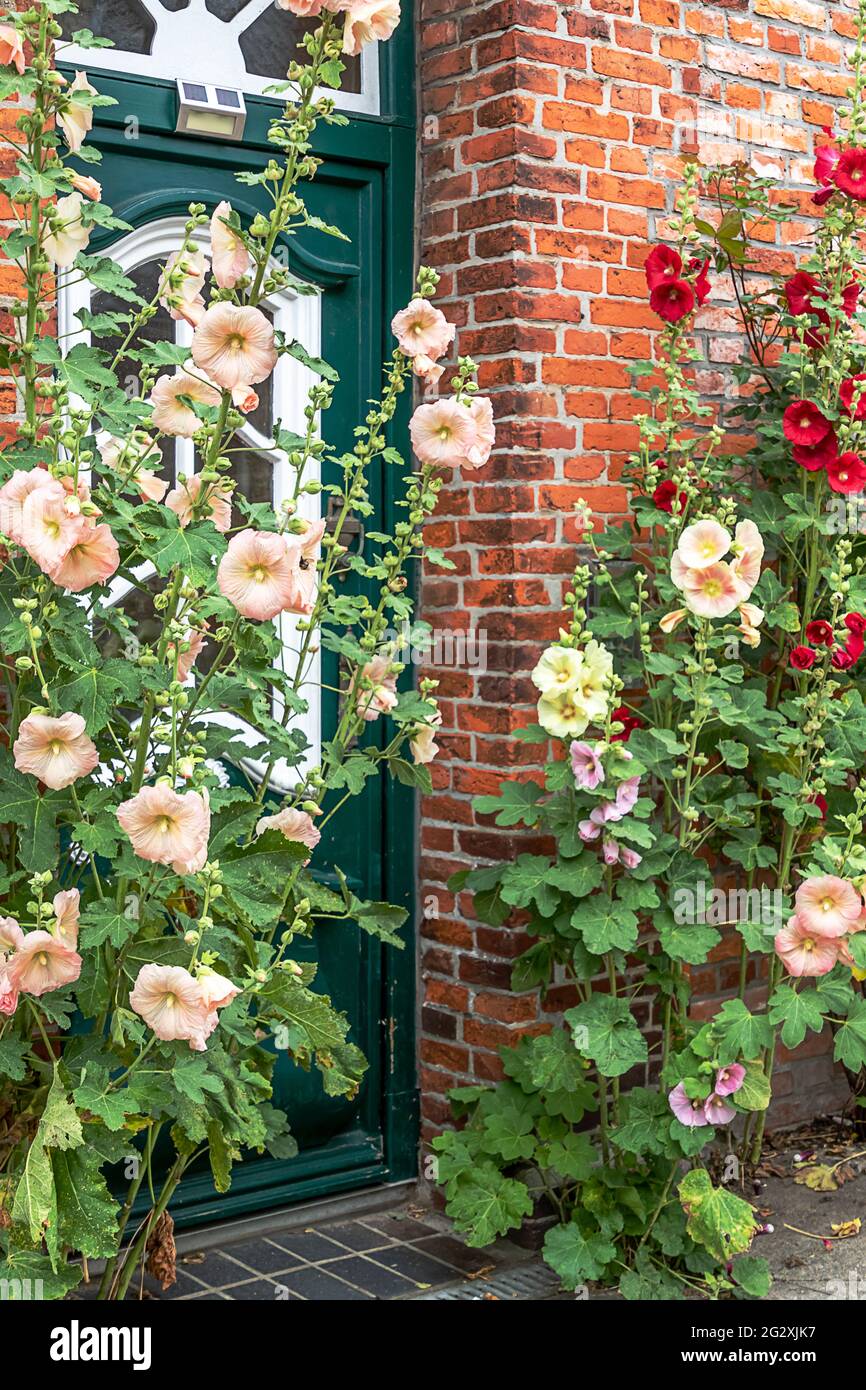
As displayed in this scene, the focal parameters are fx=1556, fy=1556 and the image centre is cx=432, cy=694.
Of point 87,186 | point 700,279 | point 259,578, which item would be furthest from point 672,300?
point 259,578

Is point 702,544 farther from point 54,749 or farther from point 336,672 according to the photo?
point 54,749

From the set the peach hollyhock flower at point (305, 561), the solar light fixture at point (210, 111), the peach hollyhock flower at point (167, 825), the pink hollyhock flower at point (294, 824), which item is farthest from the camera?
the solar light fixture at point (210, 111)

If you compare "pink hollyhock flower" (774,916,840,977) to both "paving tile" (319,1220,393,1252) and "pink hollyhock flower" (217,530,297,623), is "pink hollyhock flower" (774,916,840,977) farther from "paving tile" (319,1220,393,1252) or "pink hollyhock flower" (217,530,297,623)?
"pink hollyhock flower" (217,530,297,623)

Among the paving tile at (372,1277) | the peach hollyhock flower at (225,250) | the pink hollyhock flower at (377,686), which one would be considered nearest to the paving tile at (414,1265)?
the paving tile at (372,1277)

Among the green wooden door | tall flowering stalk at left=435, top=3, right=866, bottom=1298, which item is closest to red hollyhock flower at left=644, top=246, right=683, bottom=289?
tall flowering stalk at left=435, top=3, right=866, bottom=1298

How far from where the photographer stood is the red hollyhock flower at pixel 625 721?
3.42 meters

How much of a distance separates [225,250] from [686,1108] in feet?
6.35

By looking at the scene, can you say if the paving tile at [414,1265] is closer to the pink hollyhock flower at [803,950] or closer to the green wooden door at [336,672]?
the green wooden door at [336,672]

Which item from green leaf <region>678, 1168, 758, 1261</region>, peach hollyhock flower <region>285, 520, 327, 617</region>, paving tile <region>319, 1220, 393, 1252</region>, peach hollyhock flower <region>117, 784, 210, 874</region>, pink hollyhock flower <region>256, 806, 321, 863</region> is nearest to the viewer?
peach hollyhock flower <region>117, 784, 210, 874</region>

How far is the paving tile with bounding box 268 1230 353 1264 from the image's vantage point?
349 cm

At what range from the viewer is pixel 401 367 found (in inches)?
113

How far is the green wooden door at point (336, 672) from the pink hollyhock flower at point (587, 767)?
0.72 meters
